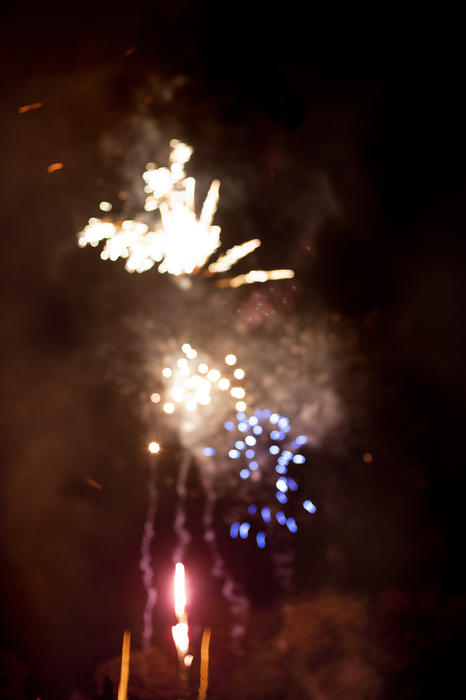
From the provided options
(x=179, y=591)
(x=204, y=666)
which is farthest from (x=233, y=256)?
(x=204, y=666)

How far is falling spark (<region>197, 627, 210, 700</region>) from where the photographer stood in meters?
5.57

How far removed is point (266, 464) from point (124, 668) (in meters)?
2.51

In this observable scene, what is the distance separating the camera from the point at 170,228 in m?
4.82

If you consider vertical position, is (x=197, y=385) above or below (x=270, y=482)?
above

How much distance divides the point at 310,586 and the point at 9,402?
3790 millimetres

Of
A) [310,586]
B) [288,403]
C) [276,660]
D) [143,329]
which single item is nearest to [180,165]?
[143,329]

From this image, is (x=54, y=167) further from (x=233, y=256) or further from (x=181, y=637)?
(x=181, y=637)

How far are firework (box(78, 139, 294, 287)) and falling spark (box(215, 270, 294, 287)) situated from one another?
0.22 meters

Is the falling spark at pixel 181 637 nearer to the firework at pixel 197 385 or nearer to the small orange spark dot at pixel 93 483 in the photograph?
the small orange spark dot at pixel 93 483

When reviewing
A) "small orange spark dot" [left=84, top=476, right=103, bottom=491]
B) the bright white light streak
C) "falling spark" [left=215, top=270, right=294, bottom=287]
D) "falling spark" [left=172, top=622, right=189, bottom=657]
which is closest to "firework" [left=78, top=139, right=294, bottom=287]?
"falling spark" [left=215, top=270, right=294, bottom=287]

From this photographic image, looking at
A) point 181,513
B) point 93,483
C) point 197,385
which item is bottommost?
point 181,513

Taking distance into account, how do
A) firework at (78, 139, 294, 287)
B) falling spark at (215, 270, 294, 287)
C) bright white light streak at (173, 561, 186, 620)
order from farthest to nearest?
bright white light streak at (173, 561, 186, 620) < falling spark at (215, 270, 294, 287) < firework at (78, 139, 294, 287)

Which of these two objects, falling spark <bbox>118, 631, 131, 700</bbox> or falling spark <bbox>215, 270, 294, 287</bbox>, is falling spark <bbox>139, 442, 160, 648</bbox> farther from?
falling spark <bbox>215, 270, 294, 287</bbox>

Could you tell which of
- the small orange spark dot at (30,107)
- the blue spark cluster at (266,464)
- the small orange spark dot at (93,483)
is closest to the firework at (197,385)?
the blue spark cluster at (266,464)
